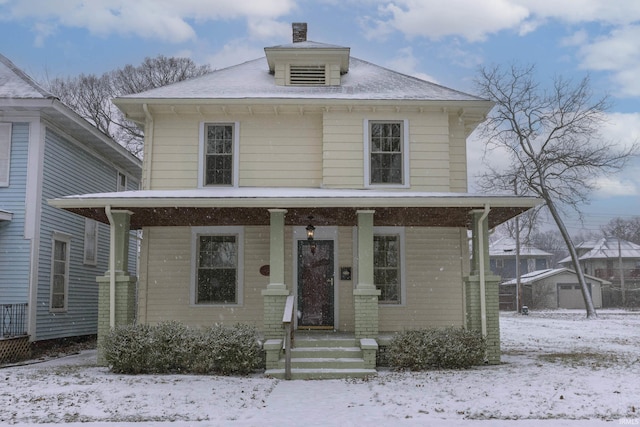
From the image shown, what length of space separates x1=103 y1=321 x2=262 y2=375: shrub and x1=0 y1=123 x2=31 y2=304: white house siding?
4.13 meters

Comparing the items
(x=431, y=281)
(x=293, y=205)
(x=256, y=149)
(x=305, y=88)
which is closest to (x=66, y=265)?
(x=256, y=149)

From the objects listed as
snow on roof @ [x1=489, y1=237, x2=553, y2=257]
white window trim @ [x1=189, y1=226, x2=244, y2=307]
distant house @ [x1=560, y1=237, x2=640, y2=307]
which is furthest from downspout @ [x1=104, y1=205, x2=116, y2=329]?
distant house @ [x1=560, y1=237, x2=640, y2=307]

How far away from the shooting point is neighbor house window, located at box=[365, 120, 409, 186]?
13.0 meters

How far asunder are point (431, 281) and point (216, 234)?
457 cm

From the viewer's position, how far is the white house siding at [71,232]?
1381 cm

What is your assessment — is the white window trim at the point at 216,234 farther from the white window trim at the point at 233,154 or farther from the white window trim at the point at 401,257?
the white window trim at the point at 401,257

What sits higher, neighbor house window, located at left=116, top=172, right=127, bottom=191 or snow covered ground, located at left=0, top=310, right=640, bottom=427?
neighbor house window, located at left=116, top=172, right=127, bottom=191

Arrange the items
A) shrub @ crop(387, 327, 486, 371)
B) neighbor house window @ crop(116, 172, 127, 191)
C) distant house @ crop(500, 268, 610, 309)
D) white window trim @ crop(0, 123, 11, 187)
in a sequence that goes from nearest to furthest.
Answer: shrub @ crop(387, 327, 486, 371) → white window trim @ crop(0, 123, 11, 187) → neighbor house window @ crop(116, 172, 127, 191) → distant house @ crop(500, 268, 610, 309)

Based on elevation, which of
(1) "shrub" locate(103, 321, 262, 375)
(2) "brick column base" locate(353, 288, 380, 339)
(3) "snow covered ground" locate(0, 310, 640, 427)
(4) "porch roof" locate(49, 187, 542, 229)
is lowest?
(3) "snow covered ground" locate(0, 310, 640, 427)

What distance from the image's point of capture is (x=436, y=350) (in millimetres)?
10242

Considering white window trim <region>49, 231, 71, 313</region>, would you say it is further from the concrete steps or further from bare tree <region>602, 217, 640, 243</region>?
bare tree <region>602, 217, 640, 243</region>

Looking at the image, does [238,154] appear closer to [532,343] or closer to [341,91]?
[341,91]

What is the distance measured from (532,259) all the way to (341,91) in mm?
49028

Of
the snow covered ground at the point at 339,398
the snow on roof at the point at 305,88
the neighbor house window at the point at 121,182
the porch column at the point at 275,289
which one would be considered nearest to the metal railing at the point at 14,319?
the snow covered ground at the point at 339,398
